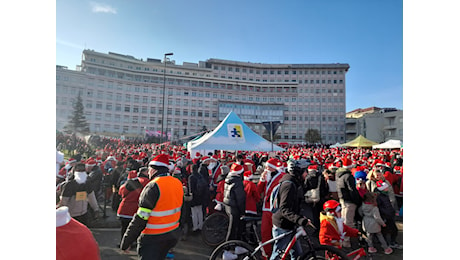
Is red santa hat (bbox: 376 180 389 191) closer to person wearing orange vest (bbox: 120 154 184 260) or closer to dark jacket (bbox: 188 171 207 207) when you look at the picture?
dark jacket (bbox: 188 171 207 207)

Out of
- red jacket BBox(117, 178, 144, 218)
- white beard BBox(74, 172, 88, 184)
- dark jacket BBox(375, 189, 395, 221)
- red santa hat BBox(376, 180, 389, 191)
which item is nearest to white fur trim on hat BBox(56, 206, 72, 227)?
red jacket BBox(117, 178, 144, 218)

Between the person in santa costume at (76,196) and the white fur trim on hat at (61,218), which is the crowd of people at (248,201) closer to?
the person in santa costume at (76,196)

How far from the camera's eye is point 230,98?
2721 inches

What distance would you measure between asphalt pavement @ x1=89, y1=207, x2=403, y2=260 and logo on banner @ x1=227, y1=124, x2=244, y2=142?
13.6 ft

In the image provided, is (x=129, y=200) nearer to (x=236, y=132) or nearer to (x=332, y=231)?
(x=332, y=231)

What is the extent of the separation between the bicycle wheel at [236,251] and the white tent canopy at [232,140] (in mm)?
5166

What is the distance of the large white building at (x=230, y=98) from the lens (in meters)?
60.8

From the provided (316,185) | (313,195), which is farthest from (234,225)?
(316,185)

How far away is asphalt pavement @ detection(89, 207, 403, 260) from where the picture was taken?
14.0ft

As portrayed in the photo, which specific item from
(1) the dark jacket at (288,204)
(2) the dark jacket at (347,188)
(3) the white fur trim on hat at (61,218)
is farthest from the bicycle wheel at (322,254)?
(3) the white fur trim on hat at (61,218)

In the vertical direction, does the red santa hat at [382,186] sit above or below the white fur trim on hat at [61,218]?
below
